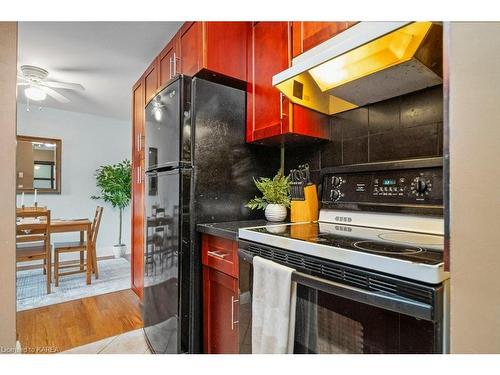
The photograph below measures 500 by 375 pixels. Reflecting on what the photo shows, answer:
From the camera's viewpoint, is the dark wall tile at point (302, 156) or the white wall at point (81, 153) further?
the white wall at point (81, 153)

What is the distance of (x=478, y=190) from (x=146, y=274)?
1.81 metres

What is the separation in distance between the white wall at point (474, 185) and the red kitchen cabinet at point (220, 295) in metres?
0.87

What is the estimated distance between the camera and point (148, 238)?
1714 mm

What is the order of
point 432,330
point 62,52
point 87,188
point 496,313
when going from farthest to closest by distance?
1. point 87,188
2. point 62,52
3. point 432,330
4. point 496,313

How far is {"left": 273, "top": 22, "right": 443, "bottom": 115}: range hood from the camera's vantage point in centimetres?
90

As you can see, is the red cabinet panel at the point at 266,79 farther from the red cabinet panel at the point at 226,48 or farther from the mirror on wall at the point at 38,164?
the mirror on wall at the point at 38,164

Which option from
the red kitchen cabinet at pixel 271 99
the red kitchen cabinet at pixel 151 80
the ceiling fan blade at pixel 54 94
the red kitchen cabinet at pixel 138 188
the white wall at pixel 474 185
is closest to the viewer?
the white wall at pixel 474 185

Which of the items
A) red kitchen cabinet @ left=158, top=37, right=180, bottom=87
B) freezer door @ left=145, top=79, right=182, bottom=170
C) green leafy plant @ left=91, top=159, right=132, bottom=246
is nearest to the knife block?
freezer door @ left=145, top=79, right=182, bottom=170

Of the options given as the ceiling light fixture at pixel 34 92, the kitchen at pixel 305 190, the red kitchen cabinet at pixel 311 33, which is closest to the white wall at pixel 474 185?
the kitchen at pixel 305 190

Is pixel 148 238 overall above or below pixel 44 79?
below

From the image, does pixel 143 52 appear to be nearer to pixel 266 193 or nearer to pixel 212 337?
pixel 266 193

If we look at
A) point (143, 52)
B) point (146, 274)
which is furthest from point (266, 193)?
point (143, 52)

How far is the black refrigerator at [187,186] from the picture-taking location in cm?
138

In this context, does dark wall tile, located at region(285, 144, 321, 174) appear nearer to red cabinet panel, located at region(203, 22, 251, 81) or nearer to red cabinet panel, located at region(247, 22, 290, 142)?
red cabinet panel, located at region(247, 22, 290, 142)
